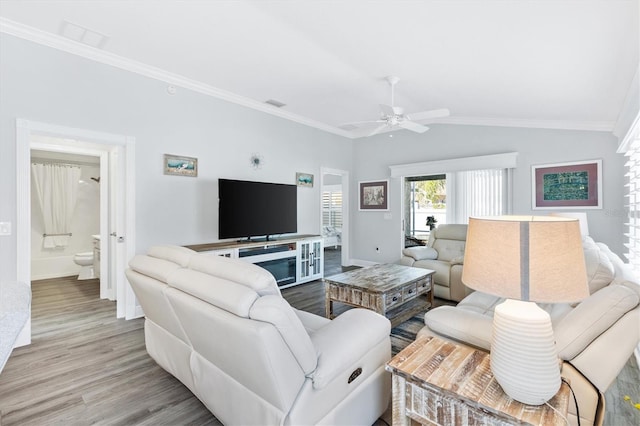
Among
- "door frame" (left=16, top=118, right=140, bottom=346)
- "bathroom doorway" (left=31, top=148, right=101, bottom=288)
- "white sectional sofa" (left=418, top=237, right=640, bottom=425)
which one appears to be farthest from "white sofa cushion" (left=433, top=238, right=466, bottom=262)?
"bathroom doorway" (left=31, top=148, right=101, bottom=288)

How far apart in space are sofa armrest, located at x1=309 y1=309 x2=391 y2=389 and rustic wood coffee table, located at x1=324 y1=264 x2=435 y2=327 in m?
1.11

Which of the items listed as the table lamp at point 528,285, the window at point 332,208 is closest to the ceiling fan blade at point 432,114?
the table lamp at point 528,285

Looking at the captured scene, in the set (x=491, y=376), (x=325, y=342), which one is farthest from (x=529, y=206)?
(x=325, y=342)

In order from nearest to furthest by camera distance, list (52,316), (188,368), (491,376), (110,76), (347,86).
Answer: (491,376) → (188,368) → (110,76) → (52,316) → (347,86)

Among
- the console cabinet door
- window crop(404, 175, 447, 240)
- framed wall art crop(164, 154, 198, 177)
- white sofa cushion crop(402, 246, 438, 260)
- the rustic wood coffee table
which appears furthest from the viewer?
window crop(404, 175, 447, 240)

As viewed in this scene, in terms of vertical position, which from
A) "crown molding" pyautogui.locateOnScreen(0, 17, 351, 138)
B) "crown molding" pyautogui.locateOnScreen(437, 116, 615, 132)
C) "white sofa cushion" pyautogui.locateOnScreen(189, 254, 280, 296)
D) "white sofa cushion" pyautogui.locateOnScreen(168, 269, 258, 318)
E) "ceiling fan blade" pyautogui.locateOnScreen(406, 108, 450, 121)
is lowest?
"white sofa cushion" pyautogui.locateOnScreen(168, 269, 258, 318)

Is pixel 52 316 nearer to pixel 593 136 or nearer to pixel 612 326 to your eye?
pixel 612 326

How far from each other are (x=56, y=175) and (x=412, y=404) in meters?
6.92

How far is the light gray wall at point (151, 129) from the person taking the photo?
281 centimetres

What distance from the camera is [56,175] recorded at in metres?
5.58

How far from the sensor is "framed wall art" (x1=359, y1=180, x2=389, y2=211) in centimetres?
623

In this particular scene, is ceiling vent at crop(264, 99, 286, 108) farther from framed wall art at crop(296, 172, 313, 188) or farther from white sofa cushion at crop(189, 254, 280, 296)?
white sofa cushion at crop(189, 254, 280, 296)

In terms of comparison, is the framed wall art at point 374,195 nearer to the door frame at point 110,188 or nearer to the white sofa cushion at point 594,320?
the door frame at point 110,188

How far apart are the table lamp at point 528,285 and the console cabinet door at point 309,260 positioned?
3933 mm
